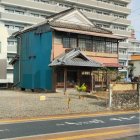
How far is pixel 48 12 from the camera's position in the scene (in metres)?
69.4

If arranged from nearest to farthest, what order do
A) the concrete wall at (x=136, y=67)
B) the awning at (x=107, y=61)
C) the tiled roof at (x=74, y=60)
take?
the tiled roof at (x=74, y=60) < the awning at (x=107, y=61) < the concrete wall at (x=136, y=67)

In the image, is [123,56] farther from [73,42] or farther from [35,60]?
[35,60]

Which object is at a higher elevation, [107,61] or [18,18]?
[18,18]

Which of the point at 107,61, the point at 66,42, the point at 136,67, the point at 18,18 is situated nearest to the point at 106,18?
the point at 136,67

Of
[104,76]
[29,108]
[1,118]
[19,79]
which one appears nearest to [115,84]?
[29,108]

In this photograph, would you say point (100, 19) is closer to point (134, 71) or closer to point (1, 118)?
point (134, 71)

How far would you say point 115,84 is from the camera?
84.1ft

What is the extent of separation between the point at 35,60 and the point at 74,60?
6116 millimetres

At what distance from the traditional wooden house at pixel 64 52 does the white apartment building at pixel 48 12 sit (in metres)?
6.26

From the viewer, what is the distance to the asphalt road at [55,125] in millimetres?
13859

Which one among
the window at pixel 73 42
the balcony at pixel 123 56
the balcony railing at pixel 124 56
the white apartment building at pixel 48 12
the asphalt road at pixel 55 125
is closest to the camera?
the asphalt road at pixel 55 125

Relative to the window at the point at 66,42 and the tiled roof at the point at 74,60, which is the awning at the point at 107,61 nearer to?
the tiled roof at the point at 74,60

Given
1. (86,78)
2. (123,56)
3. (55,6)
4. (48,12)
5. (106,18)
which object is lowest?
(86,78)

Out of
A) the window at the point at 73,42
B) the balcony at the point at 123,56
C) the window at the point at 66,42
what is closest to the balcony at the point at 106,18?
the balcony at the point at 123,56
